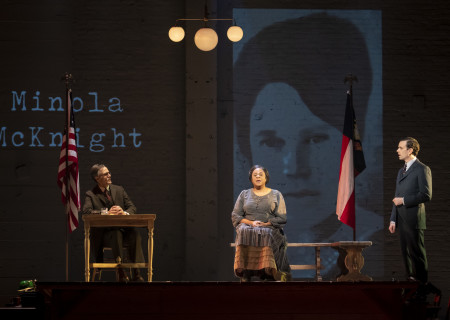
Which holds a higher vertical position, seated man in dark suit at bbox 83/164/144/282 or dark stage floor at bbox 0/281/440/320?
seated man in dark suit at bbox 83/164/144/282

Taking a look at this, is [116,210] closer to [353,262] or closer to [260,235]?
[260,235]

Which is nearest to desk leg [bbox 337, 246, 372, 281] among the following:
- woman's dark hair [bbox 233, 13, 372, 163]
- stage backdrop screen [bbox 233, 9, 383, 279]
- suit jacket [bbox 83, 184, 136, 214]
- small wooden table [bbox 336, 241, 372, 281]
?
small wooden table [bbox 336, 241, 372, 281]

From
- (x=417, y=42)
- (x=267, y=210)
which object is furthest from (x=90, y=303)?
(x=417, y=42)

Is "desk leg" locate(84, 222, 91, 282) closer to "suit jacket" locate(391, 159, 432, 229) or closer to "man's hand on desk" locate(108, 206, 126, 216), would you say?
"man's hand on desk" locate(108, 206, 126, 216)

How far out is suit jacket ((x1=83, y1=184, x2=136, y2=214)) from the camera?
6693 mm

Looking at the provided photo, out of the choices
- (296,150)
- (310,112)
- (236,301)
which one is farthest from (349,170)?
(236,301)

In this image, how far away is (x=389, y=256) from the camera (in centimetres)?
806

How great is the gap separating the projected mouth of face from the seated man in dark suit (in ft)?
6.66

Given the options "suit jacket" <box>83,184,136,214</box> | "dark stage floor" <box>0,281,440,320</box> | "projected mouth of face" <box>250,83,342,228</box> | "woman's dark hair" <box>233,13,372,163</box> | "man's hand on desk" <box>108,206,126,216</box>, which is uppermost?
"woman's dark hair" <box>233,13,372,163</box>

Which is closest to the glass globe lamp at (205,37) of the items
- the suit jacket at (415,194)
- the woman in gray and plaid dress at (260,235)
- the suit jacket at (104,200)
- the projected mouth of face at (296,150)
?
the woman in gray and plaid dress at (260,235)

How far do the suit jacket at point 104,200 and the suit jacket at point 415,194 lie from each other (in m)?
2.93

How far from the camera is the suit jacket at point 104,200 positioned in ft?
22.0

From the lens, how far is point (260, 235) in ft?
20.7

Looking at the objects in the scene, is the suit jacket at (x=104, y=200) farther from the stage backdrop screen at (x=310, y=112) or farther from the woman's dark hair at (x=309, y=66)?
the woman's dark hair at (x=309, y=66)
